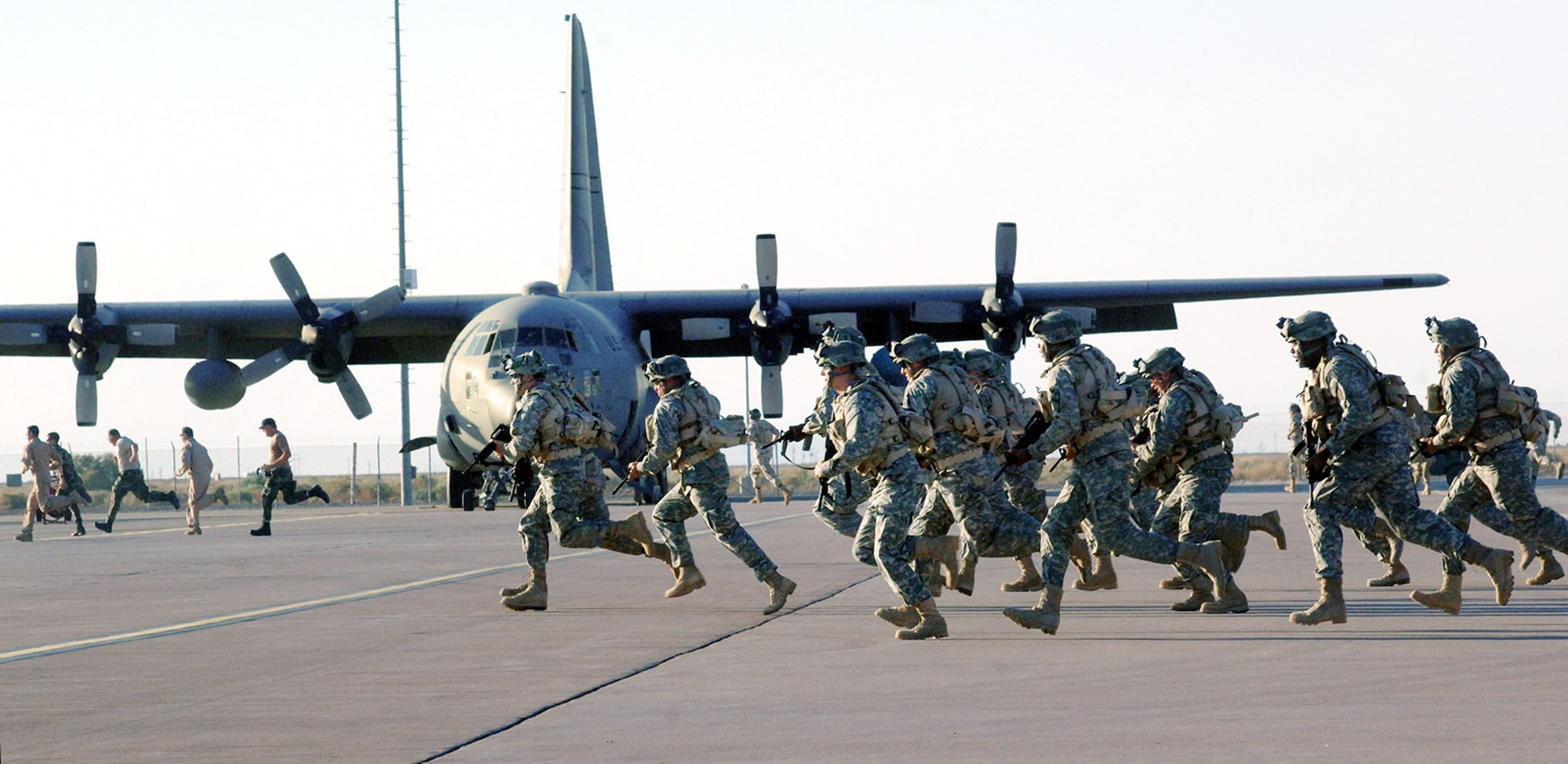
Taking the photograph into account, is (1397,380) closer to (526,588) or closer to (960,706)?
(960,706)

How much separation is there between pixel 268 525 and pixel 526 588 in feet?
42.6

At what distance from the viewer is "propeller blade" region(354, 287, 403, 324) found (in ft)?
98.7

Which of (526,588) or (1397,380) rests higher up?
(1397,380)

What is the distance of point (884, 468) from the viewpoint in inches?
381

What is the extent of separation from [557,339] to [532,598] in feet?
47.2

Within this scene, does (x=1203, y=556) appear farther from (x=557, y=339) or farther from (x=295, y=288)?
(x=295, y=288)

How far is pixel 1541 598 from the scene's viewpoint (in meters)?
11.3

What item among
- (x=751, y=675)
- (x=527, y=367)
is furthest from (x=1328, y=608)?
(x=527, y=367)

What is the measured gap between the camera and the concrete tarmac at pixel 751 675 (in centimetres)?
620

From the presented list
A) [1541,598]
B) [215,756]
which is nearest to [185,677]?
[215,756]

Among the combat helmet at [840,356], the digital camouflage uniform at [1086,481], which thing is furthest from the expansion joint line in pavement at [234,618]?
the digital camouflage uniform at [1086,481]

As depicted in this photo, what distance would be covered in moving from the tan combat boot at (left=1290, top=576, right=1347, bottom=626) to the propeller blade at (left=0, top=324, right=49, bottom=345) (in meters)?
27.2

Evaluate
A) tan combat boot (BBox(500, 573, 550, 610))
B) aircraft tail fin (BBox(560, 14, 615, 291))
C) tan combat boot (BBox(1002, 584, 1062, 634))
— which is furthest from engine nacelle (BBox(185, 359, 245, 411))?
tan combat boot (BBox(1002, 584, 1062, 634))

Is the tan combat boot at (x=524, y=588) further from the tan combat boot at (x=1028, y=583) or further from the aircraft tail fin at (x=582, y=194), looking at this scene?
the aircraft tail fin at (x=582, y=194)
